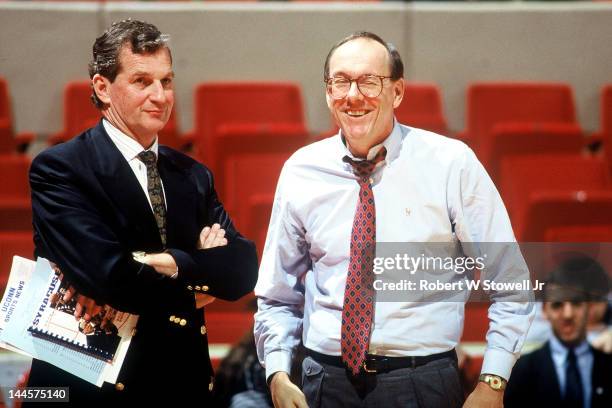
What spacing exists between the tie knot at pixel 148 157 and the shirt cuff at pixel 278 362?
1.21 ft

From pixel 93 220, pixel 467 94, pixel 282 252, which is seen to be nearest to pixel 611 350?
pixel 282 252

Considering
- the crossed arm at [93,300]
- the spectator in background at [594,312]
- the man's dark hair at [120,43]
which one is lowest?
the spectator in background at [594,312]

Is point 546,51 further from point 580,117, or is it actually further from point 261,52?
point 261,52

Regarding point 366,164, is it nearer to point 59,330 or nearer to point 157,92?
point 157,92

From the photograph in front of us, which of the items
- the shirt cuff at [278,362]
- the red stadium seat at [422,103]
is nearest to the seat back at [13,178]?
the red stadium seat at [422,103]

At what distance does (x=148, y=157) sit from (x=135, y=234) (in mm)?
130

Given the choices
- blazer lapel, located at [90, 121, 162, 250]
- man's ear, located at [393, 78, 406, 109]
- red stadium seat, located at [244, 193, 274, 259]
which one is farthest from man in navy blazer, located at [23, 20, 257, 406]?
red stadium seat, located at [244, 193, 274, 259]

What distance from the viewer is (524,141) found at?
10.3 feet

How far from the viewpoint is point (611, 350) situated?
2.11 metres

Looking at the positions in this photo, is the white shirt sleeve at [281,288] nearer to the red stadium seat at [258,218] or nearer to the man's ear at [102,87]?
the man's ear at [102,87]

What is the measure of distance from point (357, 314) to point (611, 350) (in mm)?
847

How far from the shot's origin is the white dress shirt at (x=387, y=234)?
1.52 metres

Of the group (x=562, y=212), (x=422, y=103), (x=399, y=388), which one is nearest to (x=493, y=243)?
(x=399, y=388)

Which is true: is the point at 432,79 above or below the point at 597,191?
above
